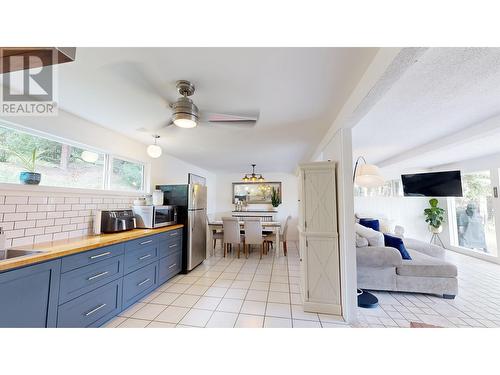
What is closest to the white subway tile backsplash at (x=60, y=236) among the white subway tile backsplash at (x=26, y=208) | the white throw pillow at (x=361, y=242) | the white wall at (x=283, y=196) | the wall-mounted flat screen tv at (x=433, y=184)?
the white subway tile backsplash at (x=26, y=208)

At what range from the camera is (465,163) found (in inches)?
181

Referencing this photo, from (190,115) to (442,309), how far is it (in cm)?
358

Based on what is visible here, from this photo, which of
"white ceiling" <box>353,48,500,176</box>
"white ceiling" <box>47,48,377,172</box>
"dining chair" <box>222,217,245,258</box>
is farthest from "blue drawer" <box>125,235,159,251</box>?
"white ceiling" <box>353,48,500,176</box>

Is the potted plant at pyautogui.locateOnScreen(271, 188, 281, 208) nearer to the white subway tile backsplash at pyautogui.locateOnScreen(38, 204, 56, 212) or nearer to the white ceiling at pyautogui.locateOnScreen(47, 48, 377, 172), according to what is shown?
the white ceiling at pyautogui.locateOnScreen(47, 48, 377, 172)

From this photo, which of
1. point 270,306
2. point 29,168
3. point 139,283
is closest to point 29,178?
point 29,168

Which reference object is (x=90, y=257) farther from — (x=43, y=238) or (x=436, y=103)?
(x=436, y=103)

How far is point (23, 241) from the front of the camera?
1.76m

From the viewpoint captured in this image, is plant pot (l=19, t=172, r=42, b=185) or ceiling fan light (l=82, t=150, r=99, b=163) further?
ceiling fan light (l=82, t=150, r=99, b=163)

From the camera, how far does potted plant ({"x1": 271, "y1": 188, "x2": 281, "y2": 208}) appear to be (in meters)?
6.21

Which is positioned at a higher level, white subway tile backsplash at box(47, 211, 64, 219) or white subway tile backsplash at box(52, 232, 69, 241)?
white subway tile backsplash at box(47, 211, 64, 219)

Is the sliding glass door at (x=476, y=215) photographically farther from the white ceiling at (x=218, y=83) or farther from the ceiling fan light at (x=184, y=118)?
the ceiling fan light at (x=184, y=118)

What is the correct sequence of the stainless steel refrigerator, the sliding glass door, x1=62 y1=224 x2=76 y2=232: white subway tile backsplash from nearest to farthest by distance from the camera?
1. x1=62 y1=224 x2=76 y2=232: white subway tile backsplash
2. the stainless steel refrigerator
3. the sliding glass door

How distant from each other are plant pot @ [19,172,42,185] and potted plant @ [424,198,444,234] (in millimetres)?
7877

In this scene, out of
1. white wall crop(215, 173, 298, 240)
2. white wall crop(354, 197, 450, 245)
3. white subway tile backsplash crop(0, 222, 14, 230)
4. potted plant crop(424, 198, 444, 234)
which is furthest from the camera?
white wall crop(215, 173, 298, 240)
